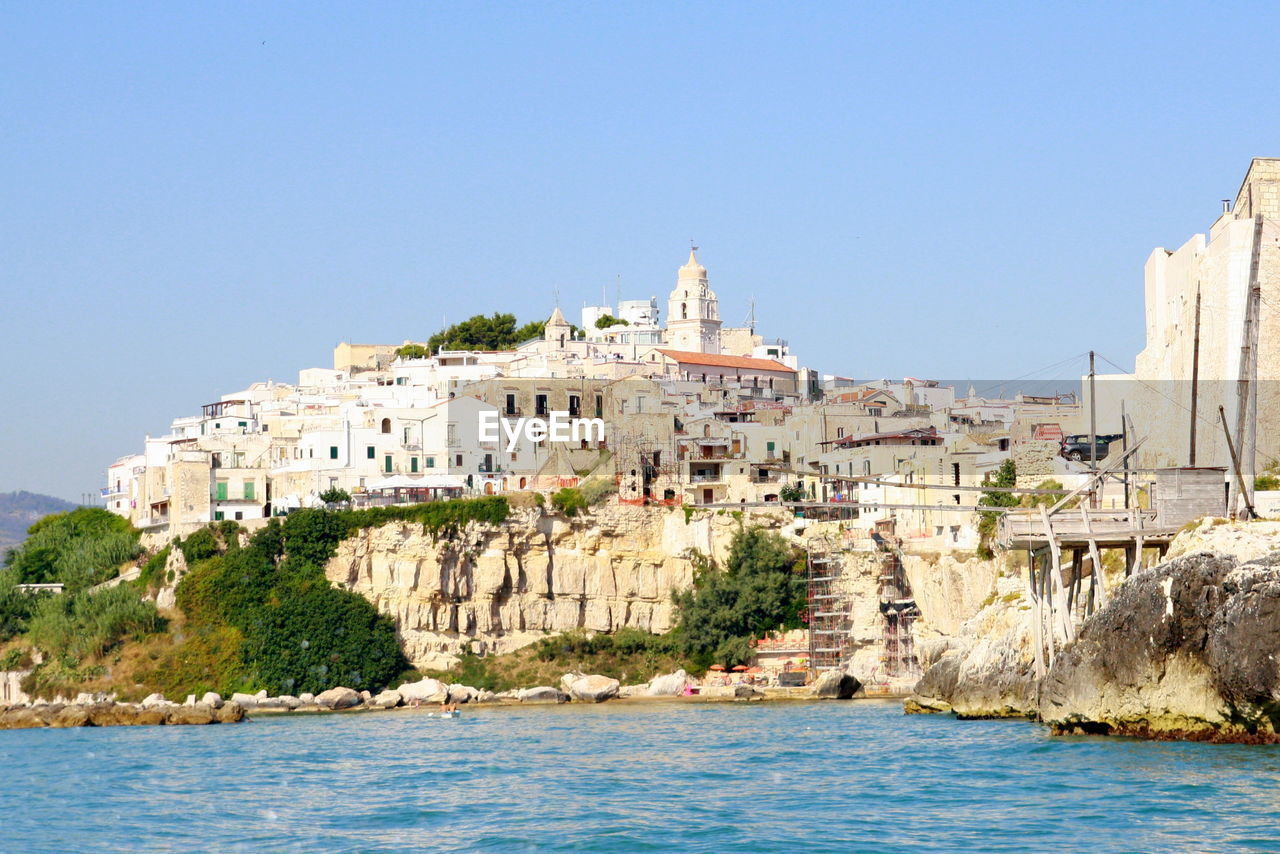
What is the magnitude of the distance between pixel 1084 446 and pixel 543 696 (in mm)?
18582

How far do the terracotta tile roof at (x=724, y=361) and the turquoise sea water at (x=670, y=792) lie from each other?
44683 mm

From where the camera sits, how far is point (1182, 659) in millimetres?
29688

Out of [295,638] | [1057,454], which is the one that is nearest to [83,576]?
[295,638]

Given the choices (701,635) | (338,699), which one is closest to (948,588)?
(701,635)

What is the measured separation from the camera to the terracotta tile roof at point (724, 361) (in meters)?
88.6

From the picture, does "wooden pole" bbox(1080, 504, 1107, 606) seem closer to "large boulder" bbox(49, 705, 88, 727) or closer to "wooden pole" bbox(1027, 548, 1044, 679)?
"wooden pole" bbox(1027, 548, 1044, 679)

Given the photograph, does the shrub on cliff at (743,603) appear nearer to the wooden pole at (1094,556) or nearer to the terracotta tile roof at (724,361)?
the wooden pole at (1094,556)

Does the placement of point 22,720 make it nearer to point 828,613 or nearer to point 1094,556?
point 828,613

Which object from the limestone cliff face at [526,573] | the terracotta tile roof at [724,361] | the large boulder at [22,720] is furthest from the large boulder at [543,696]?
the terracotta tile roof at [724,361]

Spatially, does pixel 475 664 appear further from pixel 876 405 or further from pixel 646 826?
pixel 646 826

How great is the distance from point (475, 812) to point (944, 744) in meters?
10.3

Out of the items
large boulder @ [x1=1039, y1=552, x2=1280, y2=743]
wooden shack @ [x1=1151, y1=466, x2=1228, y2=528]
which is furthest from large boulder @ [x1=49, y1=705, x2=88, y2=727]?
wooden shack @ [x1=1151, y1=466, x2=1228, y2=528]

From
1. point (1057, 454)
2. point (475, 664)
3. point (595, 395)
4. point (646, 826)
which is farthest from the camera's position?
point (595, 395)

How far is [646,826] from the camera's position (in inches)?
1049
